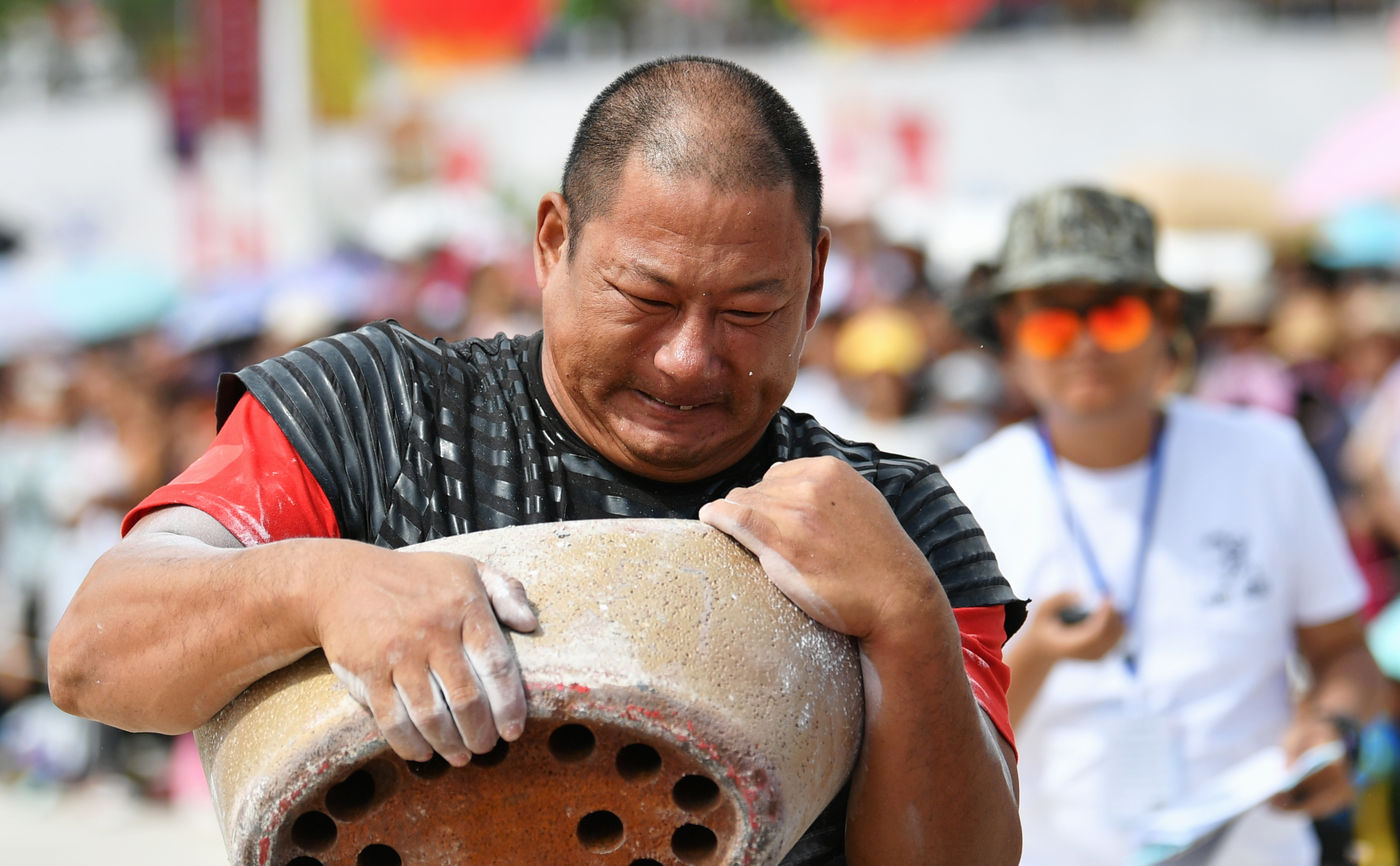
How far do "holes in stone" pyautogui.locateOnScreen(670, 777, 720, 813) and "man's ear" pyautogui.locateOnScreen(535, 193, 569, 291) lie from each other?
27.3 inches

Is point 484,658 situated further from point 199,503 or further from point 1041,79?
point 1041,79

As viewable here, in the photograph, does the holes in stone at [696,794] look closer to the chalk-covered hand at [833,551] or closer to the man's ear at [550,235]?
the chalk-covered hand at [833,551]

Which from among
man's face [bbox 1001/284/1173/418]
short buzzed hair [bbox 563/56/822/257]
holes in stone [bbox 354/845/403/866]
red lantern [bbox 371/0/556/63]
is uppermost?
short buzzed hair [bbox 563/56/822/257]

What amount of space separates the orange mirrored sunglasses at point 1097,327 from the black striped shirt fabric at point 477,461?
6.28 ft

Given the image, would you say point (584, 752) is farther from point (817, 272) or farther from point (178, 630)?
point (817, 272)

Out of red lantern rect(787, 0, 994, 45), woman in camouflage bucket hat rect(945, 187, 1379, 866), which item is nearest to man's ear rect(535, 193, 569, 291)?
woman in camouflage bucket hat rect(945, 187, 1379, 866)

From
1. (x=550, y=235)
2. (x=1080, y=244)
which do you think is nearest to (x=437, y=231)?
(x=1080, y=244)

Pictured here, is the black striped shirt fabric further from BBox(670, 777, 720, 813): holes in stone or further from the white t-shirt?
the white t-shirt

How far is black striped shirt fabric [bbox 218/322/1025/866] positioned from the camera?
1.67 metres

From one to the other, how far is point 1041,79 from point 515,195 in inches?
372

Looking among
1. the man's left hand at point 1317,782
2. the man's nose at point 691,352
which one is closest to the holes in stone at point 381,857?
the man's nose at point 691,352

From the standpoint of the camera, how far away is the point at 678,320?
1.66 metres

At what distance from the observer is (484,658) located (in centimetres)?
125

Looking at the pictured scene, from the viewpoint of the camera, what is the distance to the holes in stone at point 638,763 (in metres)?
1.33
